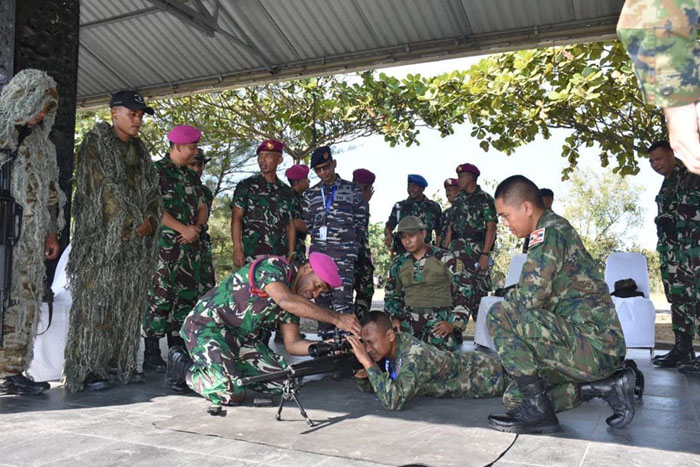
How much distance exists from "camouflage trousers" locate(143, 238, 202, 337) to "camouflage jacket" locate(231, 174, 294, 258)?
26.0 inches

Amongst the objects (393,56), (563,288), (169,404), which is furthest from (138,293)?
(393,56)

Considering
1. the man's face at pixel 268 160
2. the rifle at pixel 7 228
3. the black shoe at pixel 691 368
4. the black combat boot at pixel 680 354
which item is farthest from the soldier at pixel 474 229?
the rifle at pixel 7 228

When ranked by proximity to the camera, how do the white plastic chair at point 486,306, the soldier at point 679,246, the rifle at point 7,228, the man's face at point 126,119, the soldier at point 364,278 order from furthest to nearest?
the white plastic chair at point 486,306 → the soldier at point 364,278 → the soldier at point 679,246 → the man's face at point 126,119 → the rifle at point 7,228

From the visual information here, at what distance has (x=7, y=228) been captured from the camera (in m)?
3.72

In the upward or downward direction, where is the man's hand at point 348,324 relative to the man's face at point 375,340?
upward

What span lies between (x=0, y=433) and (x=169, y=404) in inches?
37.2

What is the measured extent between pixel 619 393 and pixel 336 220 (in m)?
2.82

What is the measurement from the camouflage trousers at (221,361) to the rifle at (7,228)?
107 cm

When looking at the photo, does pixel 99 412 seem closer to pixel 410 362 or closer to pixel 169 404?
pixel 169 404

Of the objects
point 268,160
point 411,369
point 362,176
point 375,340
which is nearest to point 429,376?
point 411,369

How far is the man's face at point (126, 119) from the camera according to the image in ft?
13.7

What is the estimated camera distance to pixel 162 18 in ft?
21.4

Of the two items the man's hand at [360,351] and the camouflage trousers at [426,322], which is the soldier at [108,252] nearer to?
the man's hand at [360,351]

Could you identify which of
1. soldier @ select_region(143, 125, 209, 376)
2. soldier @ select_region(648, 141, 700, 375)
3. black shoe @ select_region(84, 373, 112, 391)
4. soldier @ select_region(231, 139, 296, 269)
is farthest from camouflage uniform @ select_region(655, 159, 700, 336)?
black shoe @ select_region(84, 373, 112, 391)
